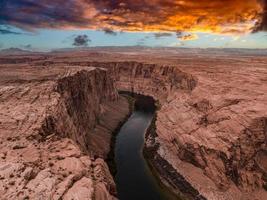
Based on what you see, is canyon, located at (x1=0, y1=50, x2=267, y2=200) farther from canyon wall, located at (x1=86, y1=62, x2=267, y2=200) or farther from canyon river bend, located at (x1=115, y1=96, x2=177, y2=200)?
canyon river bend, located at (x1=115, y1=96, x2=177, y2=200)

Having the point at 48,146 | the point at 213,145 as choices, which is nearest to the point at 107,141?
the point at 213,145

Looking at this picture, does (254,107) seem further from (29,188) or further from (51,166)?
(29,188)

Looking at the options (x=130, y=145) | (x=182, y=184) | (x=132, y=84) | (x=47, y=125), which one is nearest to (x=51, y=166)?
(x=47, y=125)

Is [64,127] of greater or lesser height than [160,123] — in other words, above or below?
above

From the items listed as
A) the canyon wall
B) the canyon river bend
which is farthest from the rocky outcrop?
the canyon wall

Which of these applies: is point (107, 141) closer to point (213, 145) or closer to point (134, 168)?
point (134, 168)

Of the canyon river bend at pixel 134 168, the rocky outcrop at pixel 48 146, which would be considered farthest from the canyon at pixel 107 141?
the canyon river bend at pixel 134 168

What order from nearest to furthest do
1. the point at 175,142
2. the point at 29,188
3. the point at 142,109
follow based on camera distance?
the point at 29,188, the point at 175,142, the point at 142,109
